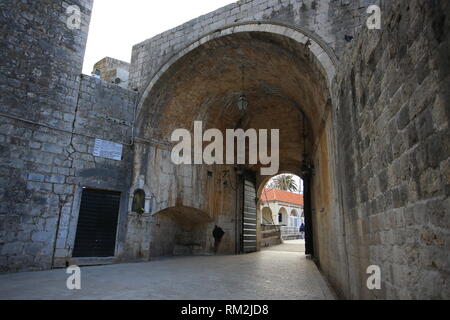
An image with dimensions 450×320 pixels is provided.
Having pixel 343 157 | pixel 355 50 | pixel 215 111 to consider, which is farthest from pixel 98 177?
pixel 355 50

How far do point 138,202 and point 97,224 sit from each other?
1213 millimetres

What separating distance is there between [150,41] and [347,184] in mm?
7749

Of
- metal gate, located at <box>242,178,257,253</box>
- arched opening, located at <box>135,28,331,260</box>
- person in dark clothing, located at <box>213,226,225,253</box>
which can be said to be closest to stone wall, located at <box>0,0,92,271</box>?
arched opening, located at <box>135,28,331,260</box>

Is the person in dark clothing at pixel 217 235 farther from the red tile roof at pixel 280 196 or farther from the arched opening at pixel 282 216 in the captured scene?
the arched opening at pixel 282 216

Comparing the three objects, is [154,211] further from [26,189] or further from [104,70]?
[104,70]

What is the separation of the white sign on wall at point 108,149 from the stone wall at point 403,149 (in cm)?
638

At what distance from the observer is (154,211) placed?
27.5ft

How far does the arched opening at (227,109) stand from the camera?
695 centimetres

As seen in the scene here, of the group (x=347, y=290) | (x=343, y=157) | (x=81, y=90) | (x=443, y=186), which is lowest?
(x=347, y=290)

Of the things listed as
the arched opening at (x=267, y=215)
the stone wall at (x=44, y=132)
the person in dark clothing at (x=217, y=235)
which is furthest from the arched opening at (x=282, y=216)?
the stone wall at (x=44, y=132)

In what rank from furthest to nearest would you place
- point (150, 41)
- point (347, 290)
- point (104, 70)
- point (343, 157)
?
1. point (104, 70)
2. point (150, 41)
3. point (343, 157)
4. point (347, 290)

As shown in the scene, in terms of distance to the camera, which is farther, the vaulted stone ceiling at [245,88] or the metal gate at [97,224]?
the metal gate at [97,224]

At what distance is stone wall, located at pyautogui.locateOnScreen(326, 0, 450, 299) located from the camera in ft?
5.26

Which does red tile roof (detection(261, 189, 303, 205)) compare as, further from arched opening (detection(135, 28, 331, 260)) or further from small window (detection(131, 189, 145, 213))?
small window (detection(131, 189, 145, 213))
